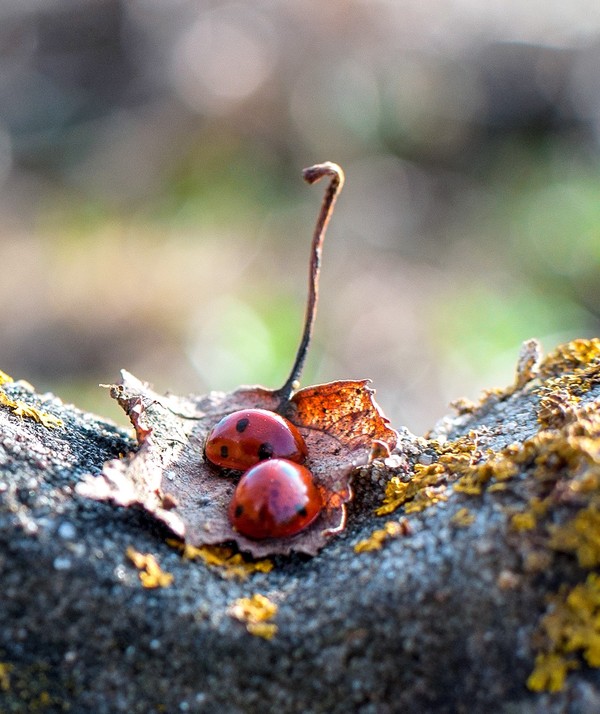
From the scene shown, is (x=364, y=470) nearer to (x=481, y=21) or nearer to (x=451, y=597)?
(x=451, y=597)

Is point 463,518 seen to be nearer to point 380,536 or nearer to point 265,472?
point 380,536

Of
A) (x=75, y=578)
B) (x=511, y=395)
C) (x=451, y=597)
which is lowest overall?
(x=451, y=597)

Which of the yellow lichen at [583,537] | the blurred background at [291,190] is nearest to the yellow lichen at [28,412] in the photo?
the yellow lichen at [583,537]

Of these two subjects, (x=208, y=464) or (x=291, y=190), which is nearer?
(x=208, y=464)

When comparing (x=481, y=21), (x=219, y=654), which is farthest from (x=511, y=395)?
(x=481, y=21)

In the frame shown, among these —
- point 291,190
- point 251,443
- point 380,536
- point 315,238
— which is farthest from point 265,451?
point 291,190

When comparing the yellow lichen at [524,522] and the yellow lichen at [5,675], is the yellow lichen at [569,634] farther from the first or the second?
the yellow lichen at [5,675]
